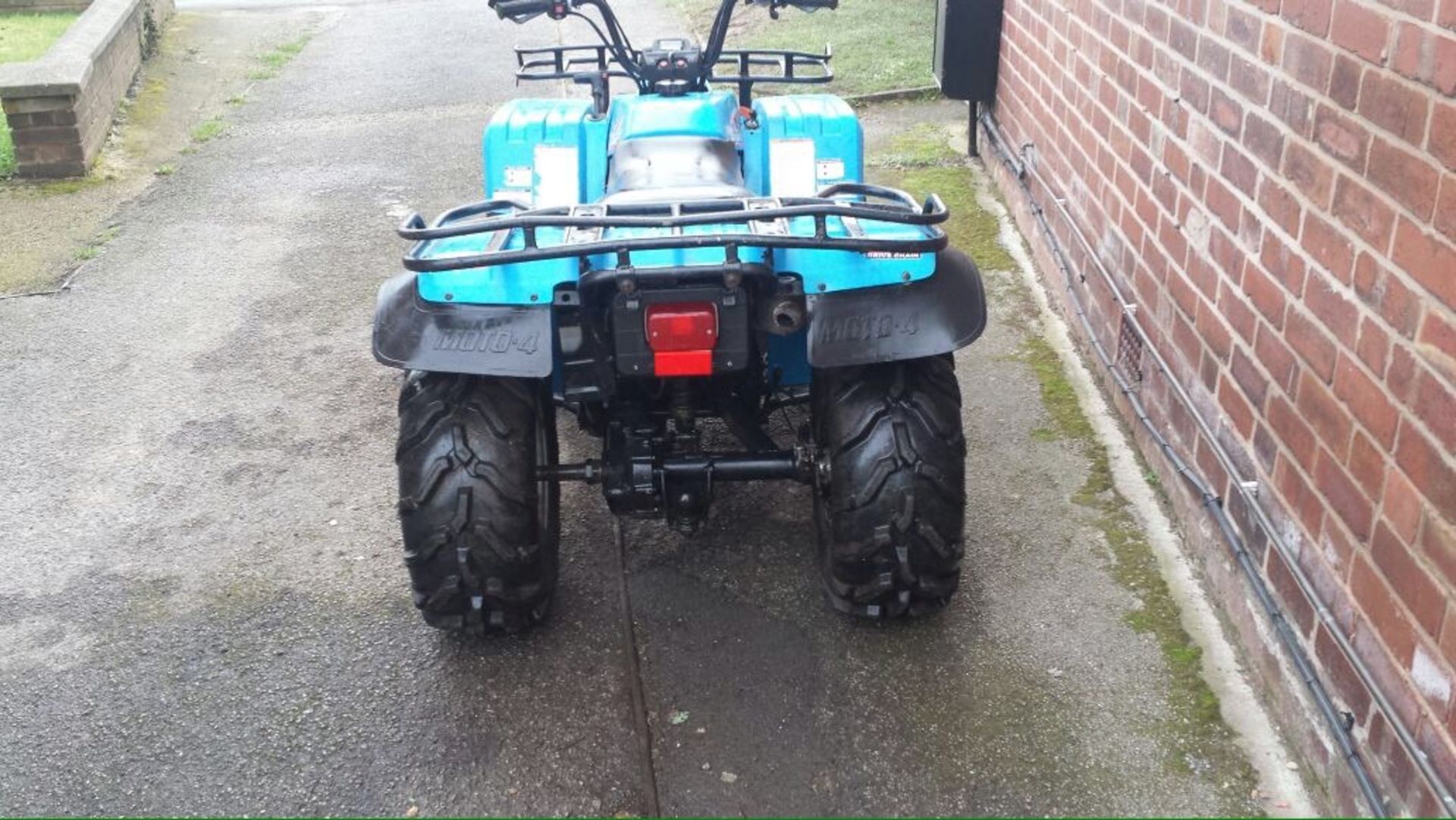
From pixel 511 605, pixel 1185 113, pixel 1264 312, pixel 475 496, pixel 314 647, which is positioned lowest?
pixel 314 647

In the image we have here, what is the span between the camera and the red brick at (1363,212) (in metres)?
2.66

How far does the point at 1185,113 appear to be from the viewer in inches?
159

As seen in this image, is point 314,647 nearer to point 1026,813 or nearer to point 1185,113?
point 1026,813

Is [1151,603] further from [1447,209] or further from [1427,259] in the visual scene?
[1447,209]

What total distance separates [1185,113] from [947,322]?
4.77 feet

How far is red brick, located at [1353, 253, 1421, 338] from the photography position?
2553 millimetres

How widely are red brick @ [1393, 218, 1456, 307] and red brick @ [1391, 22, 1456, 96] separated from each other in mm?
270

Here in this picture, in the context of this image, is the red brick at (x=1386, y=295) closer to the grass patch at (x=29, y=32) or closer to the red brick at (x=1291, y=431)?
the red brick at (x=1291, y=431)

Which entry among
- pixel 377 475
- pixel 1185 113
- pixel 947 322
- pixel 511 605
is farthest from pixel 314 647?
pixel 1185 113

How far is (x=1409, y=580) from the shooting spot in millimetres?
2553

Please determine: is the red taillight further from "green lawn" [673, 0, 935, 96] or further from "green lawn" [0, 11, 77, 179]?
"green lawn" [0, 11, 77, 179]

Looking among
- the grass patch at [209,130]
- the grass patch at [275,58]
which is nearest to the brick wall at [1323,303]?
the grass patch at [209,130]

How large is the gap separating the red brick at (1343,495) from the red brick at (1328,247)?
0.41 meters

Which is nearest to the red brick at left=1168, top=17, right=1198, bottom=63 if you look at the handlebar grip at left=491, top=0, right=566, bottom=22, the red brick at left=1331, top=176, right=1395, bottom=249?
the red brick at left=1331, top=176, right=1395, bottom=249
